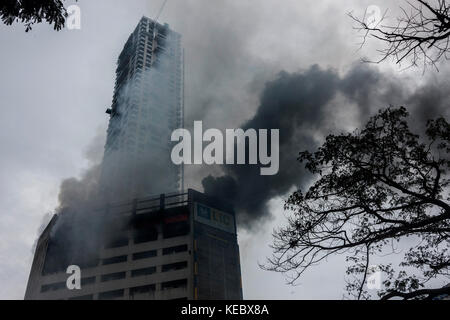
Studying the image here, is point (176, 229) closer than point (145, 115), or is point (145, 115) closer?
point (176, 229)

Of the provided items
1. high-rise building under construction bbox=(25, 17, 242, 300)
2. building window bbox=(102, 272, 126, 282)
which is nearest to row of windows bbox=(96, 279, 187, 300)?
high-rise building under construction bbox=(25, 17, 242, 300)

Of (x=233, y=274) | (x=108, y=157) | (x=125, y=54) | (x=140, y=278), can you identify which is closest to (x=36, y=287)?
(x=140, y=278)

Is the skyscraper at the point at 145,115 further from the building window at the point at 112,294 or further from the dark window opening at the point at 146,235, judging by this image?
the building window at the point at 112,294

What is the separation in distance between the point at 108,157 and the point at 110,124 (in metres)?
14.0

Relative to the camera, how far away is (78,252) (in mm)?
65562

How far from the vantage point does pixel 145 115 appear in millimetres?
102000

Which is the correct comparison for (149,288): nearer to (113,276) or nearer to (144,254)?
(144,254)

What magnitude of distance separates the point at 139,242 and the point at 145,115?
157 ft

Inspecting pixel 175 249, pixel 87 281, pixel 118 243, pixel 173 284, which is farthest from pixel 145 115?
pixel 173 284

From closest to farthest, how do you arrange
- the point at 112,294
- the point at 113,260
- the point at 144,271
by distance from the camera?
the point at 112,294 → the point at 144,271 → the point at 113,260

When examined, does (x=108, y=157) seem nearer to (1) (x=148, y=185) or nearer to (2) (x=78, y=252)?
(1) (x=148, y=185)

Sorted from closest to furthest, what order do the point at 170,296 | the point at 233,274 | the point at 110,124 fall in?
the point at 170,296, the point at 233,274, the point at 110,124

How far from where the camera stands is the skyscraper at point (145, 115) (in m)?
93.6

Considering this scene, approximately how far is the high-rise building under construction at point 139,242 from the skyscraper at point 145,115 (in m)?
0.39
